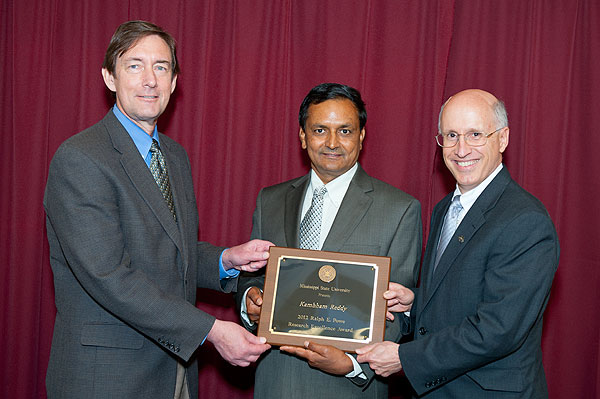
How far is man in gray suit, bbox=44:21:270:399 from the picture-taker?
2.02 meters

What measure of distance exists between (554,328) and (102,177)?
2819 millimetres

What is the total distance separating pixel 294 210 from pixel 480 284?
3.10ft

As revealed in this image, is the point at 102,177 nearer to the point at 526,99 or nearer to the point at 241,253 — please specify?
the point at 241,253

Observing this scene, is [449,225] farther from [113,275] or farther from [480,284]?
[113,275]

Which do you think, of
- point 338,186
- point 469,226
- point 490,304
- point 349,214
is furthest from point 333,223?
point 490,304

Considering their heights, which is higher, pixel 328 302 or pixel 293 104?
pixel 293 104

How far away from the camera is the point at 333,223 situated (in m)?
2.41

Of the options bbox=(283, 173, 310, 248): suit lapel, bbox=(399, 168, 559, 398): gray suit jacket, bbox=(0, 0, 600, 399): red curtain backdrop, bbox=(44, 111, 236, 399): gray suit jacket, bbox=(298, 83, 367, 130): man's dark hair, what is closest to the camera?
bbox=(399, 168, 559, 398): gray suit jacket

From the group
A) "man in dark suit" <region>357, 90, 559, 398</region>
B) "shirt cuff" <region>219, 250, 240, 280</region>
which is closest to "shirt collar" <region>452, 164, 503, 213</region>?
"man in dark suit" <region>357, 90, 559, 398</region>

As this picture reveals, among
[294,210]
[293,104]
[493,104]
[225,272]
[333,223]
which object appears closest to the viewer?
[493,104]

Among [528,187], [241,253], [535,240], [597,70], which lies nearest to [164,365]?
[241,253]

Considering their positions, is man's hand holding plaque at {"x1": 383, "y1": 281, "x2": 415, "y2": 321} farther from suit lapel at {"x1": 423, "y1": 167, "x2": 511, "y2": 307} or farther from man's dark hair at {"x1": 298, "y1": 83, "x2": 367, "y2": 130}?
man's dark hair at {"x1": 298, "y1": 83, "x2": 367, "y2": 130}

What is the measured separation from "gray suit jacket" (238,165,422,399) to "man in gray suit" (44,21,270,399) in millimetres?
260

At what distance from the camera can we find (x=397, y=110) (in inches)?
130
